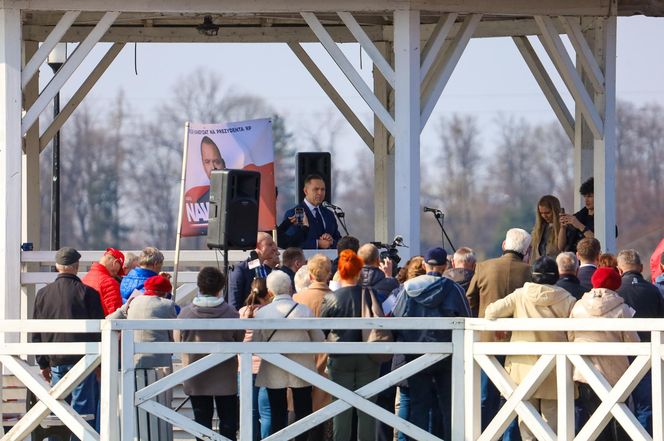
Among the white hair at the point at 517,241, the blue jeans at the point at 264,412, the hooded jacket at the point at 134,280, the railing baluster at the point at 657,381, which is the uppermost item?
the white hair at the point at 517,241

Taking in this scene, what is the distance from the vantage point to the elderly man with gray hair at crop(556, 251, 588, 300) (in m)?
11.3

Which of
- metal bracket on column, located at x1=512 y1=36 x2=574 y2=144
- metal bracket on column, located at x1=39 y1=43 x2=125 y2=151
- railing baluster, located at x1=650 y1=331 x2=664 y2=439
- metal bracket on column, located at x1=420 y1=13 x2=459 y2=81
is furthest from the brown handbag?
metal bracket on column, located at x1=39 y1=43 x2=125 y2=151

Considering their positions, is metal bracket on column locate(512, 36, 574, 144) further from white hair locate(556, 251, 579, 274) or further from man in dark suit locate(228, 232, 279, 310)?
white hair locate(556, 251, 579, 274)

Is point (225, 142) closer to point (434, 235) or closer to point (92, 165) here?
point (434, 235)

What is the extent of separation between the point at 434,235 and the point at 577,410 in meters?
39.1

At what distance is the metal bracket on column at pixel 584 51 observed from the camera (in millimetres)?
16078

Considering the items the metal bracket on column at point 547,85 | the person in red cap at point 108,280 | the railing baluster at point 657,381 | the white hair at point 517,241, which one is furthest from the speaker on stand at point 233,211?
the metal bracket on column at point 547,85

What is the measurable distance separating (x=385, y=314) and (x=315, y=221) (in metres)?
3.74

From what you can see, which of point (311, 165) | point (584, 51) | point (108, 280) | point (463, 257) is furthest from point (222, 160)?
point (463, 257)

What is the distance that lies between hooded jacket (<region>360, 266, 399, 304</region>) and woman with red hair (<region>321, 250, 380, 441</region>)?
506mm

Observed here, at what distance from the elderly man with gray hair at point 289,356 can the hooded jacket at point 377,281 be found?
0.79 metres

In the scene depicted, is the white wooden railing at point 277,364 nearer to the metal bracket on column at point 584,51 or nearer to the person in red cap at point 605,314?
the person in red cap at point 605,314

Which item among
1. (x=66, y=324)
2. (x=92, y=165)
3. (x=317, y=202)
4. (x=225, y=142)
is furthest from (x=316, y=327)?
(x=92, y=165)

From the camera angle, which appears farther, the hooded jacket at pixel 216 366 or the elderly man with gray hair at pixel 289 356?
the hooded jacket at pixel 216 366
